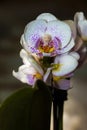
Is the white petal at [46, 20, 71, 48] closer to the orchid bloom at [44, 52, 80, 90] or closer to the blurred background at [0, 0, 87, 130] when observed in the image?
the orchid bloom at [44, 52, 80, 90]

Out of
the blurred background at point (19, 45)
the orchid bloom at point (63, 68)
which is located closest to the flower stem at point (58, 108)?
the orchid bloom at point (63, 68)

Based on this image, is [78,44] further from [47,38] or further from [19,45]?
[19,45]

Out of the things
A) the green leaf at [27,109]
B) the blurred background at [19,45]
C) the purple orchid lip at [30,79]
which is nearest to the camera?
→ the green leaf at [27,109]

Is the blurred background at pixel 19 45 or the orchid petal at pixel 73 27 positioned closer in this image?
the orchid petal at pixel 73 27

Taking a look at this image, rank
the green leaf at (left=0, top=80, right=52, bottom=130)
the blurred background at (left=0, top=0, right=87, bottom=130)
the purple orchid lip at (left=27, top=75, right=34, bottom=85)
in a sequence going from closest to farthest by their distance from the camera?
→ 1. the green leaf at (left=0, top=80, right=52, bottom=130)
2. the purple orchid lip at (left=27, top=75, right=34, bottom=85)
3. the blurred background at (left=0, top=0, right=87, bottom=130)

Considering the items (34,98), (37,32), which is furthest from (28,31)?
(34,98)

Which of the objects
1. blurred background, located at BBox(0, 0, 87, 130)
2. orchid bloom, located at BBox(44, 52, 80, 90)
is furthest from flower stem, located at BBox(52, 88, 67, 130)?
blurred background, located at BBox(0, 0, 87, 130)

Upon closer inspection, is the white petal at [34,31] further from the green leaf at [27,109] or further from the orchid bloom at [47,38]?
the green leaf at [27,109]
